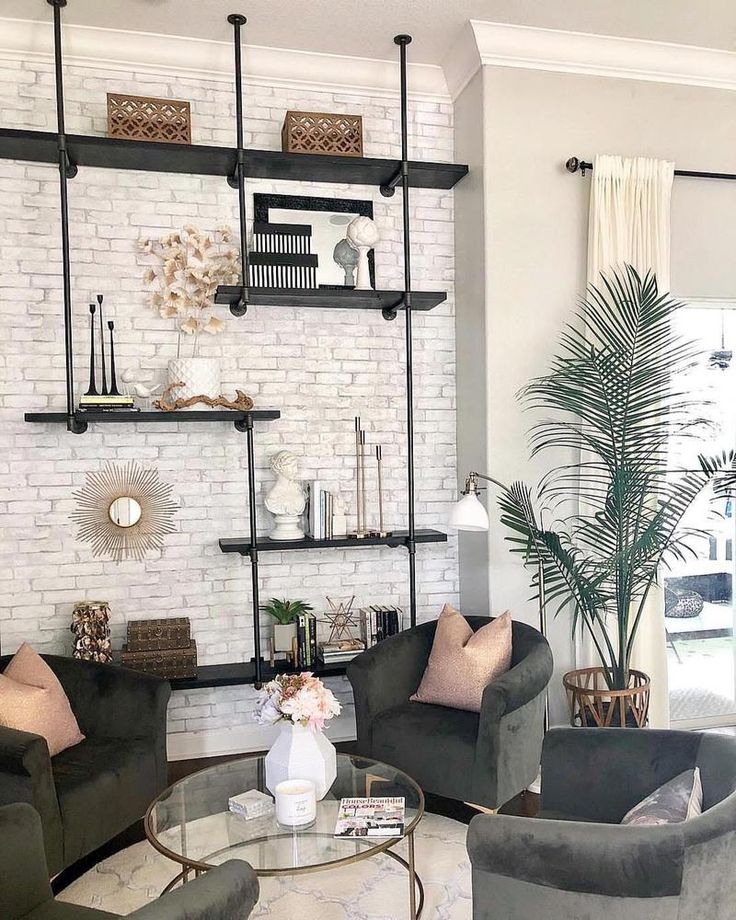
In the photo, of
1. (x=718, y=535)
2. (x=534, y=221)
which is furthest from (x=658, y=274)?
(x=718, y=535)

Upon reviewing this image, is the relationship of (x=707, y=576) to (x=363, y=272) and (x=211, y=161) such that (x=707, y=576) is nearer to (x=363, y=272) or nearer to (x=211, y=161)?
(x=363, y=272)

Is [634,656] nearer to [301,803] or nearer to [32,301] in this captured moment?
[301,803]

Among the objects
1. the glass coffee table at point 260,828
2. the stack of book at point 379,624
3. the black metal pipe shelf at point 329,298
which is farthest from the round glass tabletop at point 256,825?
the black metal pipe shelf at point 329,298

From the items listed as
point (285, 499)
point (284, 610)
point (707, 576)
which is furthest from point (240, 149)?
point (707, 576)

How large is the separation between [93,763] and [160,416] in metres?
1.48

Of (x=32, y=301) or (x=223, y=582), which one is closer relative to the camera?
(x=32, y=301)

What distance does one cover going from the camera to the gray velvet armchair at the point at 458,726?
10.1 ft

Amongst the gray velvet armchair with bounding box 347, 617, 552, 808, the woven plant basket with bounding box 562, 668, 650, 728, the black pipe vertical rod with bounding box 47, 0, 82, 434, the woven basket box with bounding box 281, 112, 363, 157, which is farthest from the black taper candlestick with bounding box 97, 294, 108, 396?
the woven plant basket with bounding box 562, 668, 650, 728

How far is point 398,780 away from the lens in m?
2.73

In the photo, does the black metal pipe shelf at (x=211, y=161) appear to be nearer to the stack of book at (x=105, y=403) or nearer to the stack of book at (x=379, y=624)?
the stack of book at (x=105, y=403)

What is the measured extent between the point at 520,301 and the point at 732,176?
128 cm

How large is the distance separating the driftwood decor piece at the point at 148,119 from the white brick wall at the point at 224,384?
20cm

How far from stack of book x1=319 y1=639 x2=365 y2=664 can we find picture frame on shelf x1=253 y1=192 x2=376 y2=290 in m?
1.70

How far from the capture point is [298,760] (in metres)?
2.58
